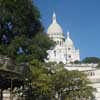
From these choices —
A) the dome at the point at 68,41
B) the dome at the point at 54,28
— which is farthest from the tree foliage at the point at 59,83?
the dome at the point at 68,41

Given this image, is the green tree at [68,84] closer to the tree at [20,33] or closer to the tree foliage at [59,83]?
the tree foliage at [59,83]

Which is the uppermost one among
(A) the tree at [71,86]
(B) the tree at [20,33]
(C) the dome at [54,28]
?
(C) the dome at [54,28]

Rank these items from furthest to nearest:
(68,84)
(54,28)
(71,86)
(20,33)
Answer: (54,28) < (71,86) < (68,84) < (20,33)

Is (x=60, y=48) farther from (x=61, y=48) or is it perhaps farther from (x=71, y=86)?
(x=71, y=86)

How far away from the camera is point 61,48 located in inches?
6462

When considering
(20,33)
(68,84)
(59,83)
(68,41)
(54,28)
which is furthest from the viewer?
(68,41)

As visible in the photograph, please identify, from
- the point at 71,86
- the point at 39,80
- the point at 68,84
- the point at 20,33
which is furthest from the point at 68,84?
the point at 20,33

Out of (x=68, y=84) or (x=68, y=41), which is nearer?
(x=68, y=84)

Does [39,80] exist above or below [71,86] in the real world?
above

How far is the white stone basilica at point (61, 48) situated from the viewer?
155425mm

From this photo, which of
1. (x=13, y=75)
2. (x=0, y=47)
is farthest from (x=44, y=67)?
(x=13, y=75)

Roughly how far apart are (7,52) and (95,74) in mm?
12354

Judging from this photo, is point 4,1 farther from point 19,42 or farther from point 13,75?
point 13,75

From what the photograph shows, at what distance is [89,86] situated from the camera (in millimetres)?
37281
